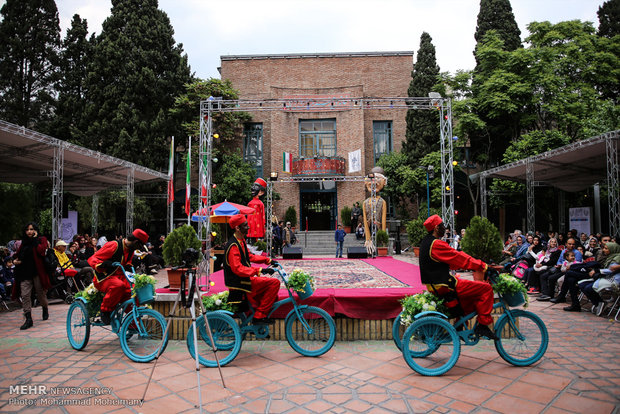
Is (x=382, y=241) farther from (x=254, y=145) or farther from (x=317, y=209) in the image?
(x=254, y=145)

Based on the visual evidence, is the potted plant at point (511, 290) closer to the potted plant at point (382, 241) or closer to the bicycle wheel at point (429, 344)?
the bicycle wheel at point (429, 344)

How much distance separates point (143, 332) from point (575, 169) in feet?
50.0

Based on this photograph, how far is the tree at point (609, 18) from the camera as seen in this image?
2155cm

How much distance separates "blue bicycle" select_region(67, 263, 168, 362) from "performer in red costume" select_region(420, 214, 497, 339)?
3.09 m

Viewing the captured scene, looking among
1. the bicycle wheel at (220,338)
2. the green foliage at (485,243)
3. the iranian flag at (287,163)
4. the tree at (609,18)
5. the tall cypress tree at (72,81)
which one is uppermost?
the tree at (609,18)

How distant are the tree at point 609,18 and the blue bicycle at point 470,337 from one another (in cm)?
2439

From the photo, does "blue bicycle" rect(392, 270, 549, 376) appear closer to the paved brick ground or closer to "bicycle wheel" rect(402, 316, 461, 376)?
"bicycle wheel" rect(402, 316, 461, 376)

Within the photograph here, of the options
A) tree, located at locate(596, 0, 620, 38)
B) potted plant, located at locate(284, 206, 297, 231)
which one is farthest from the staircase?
tree, located at locate(596, 0, 620, 38)

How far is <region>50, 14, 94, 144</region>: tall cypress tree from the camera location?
22.2 meters

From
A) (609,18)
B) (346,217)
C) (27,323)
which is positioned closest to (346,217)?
(346,217)

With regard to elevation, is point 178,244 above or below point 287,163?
below

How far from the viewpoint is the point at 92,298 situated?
5008 millimetres

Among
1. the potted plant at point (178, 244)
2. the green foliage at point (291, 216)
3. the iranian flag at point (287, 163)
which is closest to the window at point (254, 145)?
the green foliage at point (291, 216)

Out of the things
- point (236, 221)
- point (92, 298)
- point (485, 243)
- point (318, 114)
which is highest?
point (318, 114)
